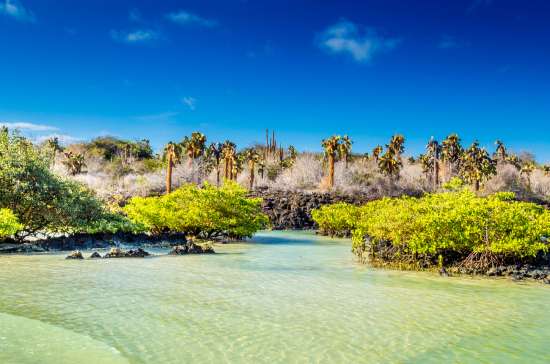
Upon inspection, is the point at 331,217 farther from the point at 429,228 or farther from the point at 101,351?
the point at 101,351

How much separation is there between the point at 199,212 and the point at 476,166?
47.0 meters

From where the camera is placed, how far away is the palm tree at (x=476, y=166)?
6141 cm

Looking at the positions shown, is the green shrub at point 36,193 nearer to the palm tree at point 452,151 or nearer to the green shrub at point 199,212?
the green shrub at point 199,212

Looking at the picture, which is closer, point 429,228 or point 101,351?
point 101,351

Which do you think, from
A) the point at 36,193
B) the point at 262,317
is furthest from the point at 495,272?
the point at 36,193

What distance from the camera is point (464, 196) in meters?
16.5

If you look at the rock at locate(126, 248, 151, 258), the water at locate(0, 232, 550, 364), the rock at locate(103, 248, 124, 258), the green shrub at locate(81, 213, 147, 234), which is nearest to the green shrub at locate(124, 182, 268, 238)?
the green shrub at locate(81, 213, 147, 234)

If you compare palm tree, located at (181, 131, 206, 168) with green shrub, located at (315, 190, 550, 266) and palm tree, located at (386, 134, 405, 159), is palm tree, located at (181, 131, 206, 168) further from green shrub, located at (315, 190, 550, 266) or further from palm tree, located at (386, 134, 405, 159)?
green shrub, located at (315, 190, 550, 266)

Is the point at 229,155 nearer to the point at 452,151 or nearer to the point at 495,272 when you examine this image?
the point at 452,151

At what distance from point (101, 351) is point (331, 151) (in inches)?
2319

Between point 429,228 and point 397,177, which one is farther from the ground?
point 397,177

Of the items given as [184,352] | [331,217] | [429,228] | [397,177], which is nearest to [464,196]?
[429,228]

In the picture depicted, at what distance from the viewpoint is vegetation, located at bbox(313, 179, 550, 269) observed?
14.1 m

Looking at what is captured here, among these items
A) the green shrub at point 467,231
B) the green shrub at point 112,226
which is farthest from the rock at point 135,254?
the green shrub at point 467,231
